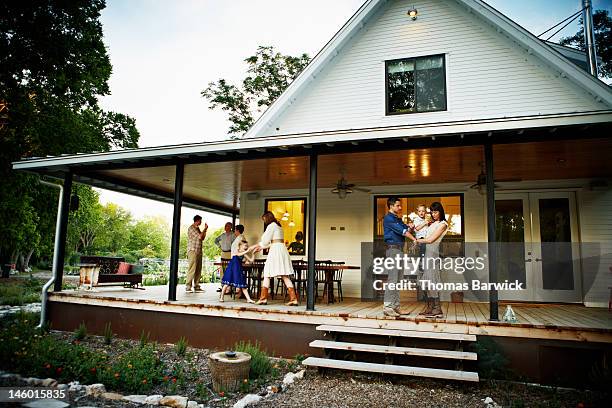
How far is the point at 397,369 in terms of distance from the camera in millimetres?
4375

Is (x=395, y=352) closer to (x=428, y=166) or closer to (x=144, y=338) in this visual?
(x=428, y=166)

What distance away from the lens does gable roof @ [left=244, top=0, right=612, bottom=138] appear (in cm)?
734

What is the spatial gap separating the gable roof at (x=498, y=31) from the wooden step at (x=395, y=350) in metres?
5.65

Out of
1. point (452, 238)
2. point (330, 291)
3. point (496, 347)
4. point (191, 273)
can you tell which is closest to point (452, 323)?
point (496, 347)

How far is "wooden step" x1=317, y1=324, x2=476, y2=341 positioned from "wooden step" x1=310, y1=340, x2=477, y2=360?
0.47ft

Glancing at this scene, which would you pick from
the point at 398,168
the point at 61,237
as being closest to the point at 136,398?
the point at 61,237

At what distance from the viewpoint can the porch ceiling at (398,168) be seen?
5895mm

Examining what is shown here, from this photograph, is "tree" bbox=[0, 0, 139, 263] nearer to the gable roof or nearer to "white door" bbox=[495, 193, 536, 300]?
the gable roof

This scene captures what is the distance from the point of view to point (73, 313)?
7270mm

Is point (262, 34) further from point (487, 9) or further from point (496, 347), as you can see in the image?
point (496, 347)

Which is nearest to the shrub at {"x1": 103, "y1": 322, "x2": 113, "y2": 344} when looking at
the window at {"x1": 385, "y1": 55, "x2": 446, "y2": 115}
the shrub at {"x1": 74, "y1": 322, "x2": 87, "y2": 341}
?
the shrub at {"x1": 74, "y1": 322, "x2": 87, "y2": 341}

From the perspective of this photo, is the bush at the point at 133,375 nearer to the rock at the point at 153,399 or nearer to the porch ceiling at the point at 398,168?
the rock at the point at 153,399

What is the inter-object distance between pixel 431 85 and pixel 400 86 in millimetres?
613

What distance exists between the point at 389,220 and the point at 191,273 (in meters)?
5.08
